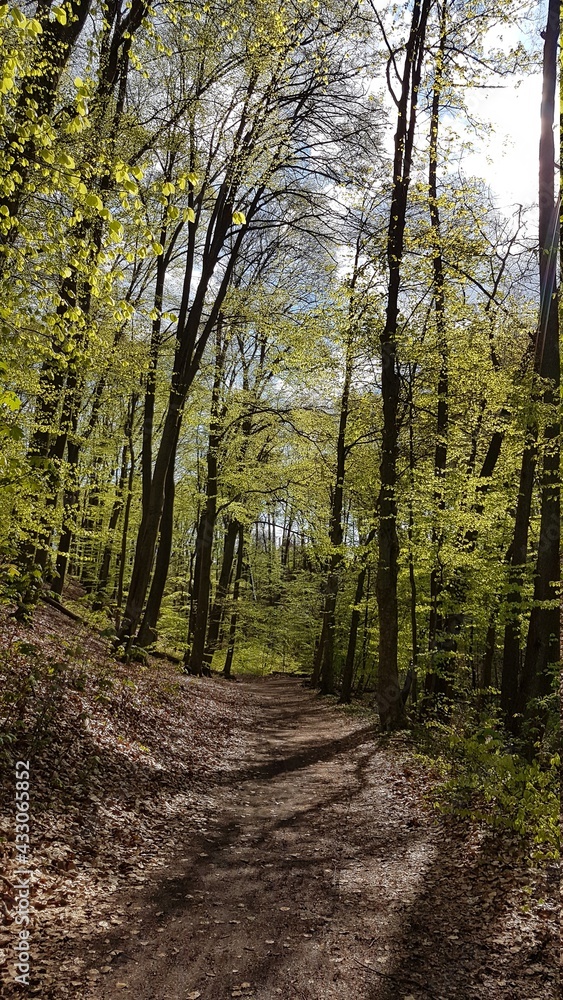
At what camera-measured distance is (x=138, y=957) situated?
3951mm

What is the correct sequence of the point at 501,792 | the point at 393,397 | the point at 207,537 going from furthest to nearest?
the point at 207,537, the point at 393,397, the point at 501,792

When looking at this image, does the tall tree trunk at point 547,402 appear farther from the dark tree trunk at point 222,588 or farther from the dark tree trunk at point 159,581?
the dark tree trunk at point 222,588

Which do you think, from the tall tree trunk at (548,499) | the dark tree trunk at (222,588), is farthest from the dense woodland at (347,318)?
the dark tree trunk at (222,588)

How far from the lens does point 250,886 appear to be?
5.29 meters

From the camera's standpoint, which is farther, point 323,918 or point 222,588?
point 222,588

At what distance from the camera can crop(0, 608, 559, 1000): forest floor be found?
12.5ft

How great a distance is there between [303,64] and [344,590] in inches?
644

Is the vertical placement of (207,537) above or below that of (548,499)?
below

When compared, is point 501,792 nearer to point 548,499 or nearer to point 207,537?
point 548,499

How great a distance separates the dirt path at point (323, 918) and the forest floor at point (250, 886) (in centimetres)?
2
